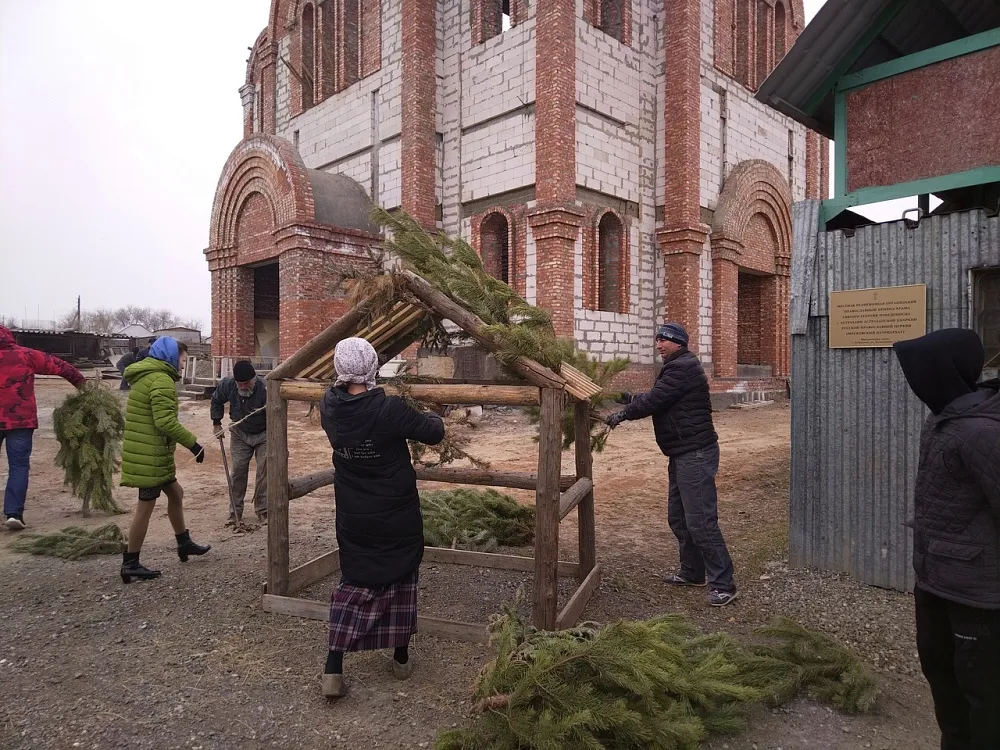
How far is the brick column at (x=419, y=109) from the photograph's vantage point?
15.1m

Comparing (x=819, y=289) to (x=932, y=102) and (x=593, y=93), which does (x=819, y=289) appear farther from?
(x=593, y=93)

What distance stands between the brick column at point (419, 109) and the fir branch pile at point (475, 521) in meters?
9.77

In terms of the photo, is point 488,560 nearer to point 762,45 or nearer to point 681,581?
point 681,581

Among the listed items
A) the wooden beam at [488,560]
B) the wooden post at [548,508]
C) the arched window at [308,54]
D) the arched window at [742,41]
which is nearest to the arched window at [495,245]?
the arched window at [742,41]

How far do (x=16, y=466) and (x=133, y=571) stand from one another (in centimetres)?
262

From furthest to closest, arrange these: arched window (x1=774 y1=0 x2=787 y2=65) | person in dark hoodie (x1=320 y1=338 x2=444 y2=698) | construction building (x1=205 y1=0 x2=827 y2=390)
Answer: arched window (x1=774 y1=0 x2=787 y2=65), construction building (x1=205 y1=0 x2=827 y2=390), person in dark hoodie (x1=320 y1=338 x2=444 y2=698)

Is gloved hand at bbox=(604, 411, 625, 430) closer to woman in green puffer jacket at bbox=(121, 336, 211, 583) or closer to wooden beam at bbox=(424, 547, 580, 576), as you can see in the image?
wooden beam at bbox=(424, 547, 580, 576)

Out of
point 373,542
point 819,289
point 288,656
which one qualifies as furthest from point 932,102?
point 288,656

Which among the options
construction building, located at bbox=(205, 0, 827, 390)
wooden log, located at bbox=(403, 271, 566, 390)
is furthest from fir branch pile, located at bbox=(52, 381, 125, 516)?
construction building, located at bbox=(205, 0, 827, 390)

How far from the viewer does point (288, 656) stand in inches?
150

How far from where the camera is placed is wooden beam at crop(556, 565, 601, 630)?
4.04m

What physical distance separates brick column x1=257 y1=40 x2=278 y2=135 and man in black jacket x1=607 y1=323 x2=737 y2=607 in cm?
1954

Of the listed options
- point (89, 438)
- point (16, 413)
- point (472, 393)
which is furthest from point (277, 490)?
point (16, 413)

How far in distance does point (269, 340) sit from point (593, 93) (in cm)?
1229
